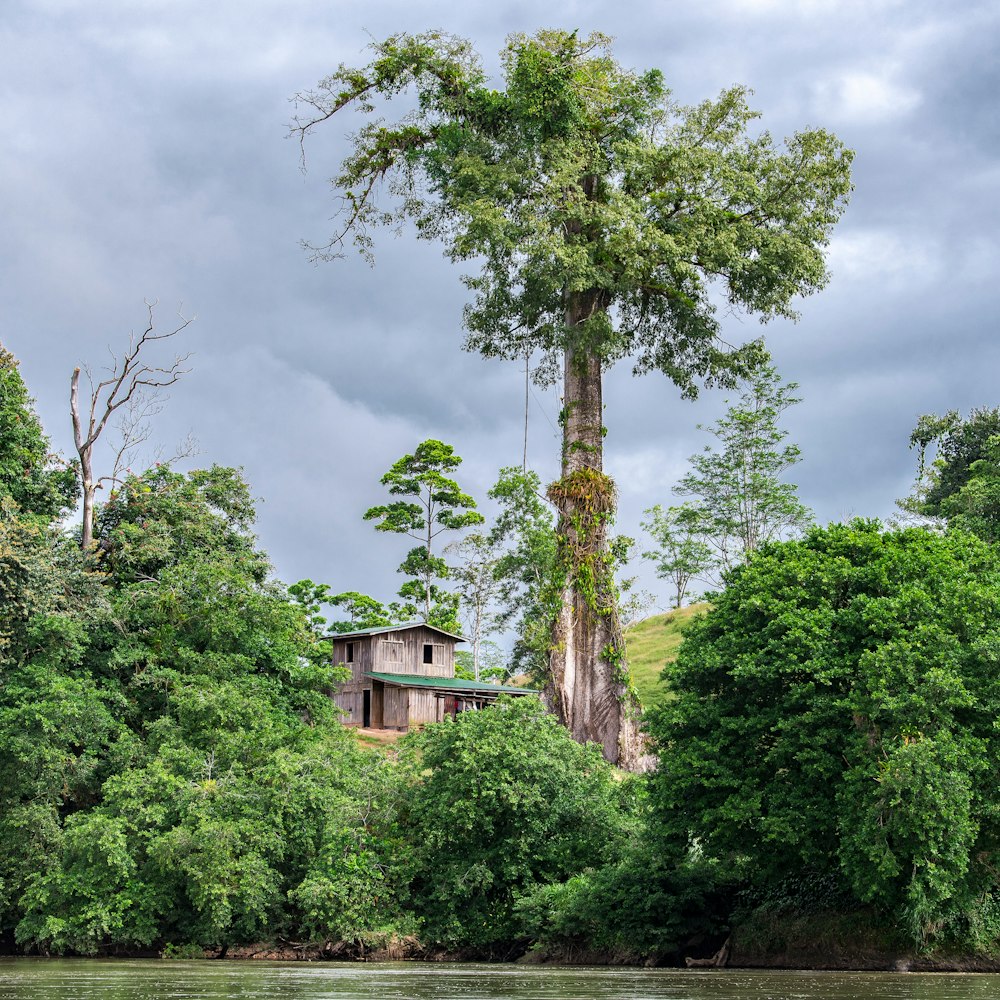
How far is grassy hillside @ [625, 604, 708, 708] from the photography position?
195ft

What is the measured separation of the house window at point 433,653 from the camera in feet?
173

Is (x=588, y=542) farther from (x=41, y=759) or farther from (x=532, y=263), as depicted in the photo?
(x=41, y=759)

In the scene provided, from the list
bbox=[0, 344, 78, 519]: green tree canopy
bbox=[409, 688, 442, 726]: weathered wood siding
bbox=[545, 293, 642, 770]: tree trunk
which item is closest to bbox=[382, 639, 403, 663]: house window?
bbox=[409, 688, 442, 726]: weathered wood siding

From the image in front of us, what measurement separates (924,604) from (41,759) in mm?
18830

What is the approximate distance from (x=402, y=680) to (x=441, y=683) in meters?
2.03

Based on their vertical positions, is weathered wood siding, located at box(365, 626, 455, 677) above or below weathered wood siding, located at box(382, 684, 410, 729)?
above

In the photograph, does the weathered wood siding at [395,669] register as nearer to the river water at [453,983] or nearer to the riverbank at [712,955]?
the riverbank at [712,955]

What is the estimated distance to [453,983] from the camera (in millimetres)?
15320

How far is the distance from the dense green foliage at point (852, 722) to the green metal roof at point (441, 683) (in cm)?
2885

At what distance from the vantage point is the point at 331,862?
23.9 m

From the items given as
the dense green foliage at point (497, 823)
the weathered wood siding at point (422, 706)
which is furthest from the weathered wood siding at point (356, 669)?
the dense green foliage at point (497, 823)

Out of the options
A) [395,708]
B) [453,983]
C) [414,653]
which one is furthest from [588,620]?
[453,983]

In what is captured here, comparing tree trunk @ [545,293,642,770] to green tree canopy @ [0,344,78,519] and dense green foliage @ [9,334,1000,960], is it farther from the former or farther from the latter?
green tree canopy @ [0,344,78,519]

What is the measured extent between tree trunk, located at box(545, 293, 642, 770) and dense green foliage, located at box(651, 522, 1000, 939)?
13.4 metres
